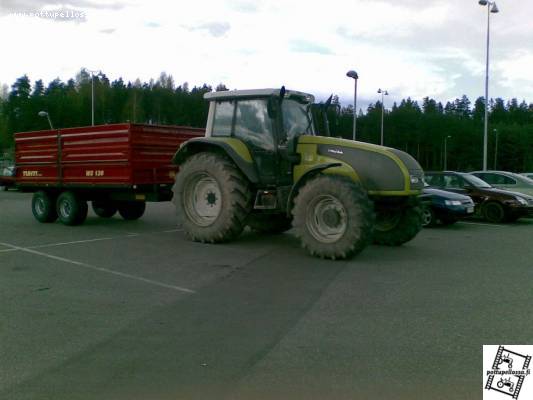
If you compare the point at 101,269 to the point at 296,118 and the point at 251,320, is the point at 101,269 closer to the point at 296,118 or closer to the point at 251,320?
the point at 251,320

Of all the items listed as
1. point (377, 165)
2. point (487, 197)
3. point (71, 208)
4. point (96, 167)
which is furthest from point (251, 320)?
point (487, 197)

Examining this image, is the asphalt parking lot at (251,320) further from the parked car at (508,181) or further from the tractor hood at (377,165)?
the parked car at (508,181)

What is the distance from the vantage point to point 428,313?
6.23m

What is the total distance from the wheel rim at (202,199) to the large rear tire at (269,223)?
118 centimetres

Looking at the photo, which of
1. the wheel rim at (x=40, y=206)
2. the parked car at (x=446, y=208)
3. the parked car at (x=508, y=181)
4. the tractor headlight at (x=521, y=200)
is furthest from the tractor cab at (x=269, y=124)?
the parked car at (x=508, y=181)

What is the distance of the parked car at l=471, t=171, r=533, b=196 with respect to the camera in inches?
720

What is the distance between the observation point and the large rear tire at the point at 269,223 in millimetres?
12179

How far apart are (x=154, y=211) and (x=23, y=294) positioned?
467 inches

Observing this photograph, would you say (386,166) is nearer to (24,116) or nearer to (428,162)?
(24,116)

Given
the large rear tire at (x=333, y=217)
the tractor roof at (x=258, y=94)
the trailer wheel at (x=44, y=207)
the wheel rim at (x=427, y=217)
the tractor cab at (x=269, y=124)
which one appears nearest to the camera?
the large rear tire at (x=333, y=217)

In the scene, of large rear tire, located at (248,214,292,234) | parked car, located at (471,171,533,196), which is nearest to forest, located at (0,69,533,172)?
parked car, located at (471,171,533,196)

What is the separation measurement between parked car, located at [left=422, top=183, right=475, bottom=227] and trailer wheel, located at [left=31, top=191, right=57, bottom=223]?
978 cm

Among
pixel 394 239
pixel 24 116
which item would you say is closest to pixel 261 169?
pixel 394 239

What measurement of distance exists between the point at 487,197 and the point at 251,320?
Answer: 12.8 meters
